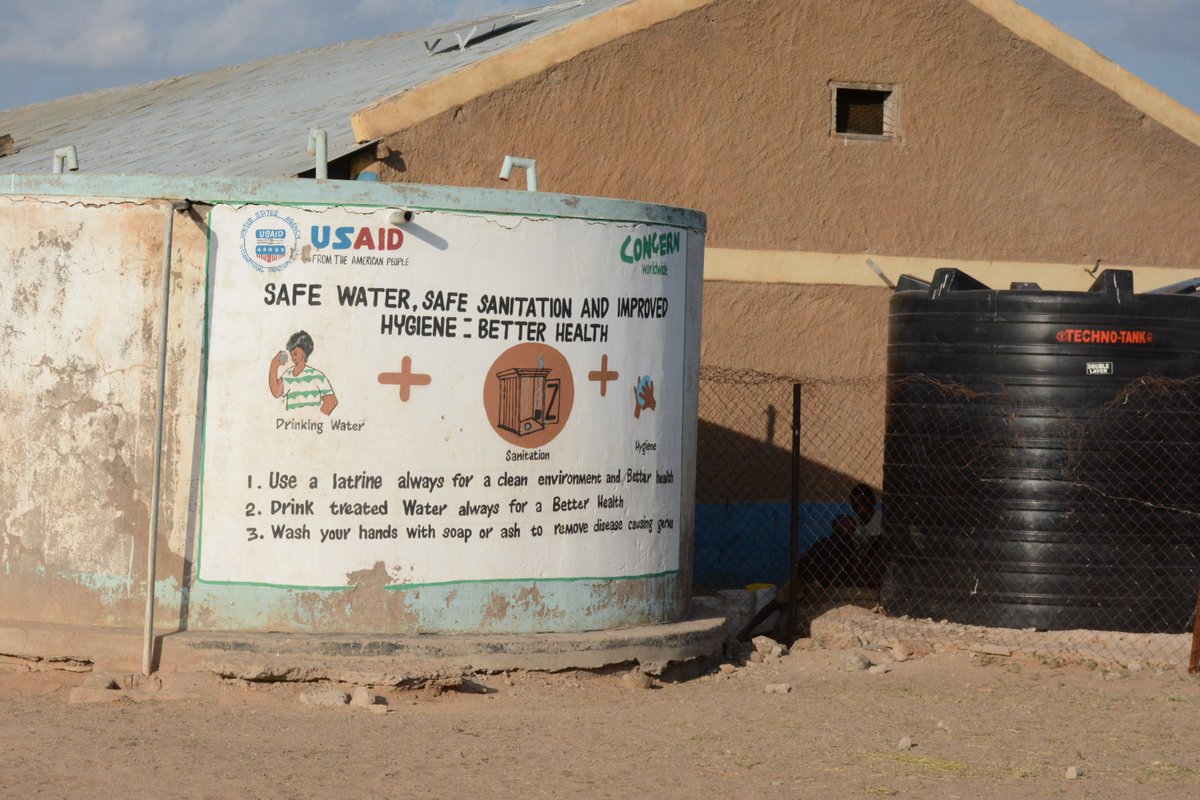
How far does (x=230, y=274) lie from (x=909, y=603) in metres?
5.01

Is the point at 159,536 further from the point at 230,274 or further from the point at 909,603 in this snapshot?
the point at 909,603

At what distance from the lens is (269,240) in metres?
7.73

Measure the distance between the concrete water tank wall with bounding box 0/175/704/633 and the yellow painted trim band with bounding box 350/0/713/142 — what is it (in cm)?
262

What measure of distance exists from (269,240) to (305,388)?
807 mm

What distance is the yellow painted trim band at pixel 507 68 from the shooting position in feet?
33.7

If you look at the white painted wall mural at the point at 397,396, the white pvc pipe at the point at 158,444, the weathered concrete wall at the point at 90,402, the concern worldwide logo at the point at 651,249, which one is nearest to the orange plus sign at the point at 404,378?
the white painted wall mural at the point at 397,396

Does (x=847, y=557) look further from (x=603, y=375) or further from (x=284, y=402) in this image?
(x=284, y=402)

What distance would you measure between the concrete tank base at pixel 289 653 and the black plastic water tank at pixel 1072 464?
311cm

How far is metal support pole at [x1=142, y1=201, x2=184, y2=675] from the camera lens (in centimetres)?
763

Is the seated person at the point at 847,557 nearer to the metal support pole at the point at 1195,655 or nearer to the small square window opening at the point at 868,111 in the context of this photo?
the metal support pole at the point at 1195,655

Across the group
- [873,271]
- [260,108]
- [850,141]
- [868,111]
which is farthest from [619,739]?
[260,108]

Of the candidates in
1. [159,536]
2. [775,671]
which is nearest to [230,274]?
[159,536]

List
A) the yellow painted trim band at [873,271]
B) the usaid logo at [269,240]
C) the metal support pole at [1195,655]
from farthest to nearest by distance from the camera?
the yellow painted trim band at [873,271], the metal support pole at [1195,655], the usaid logo at [269,240]

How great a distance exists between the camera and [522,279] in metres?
8.05
